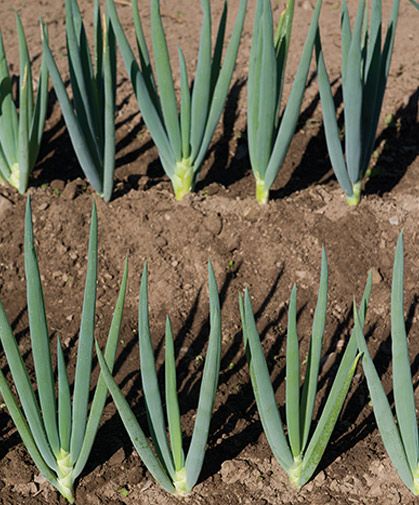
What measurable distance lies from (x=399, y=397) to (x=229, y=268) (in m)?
0.93

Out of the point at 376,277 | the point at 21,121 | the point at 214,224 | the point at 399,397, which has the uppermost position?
Answer: the point at 21,121

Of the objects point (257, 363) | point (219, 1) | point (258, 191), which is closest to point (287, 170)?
point (258, 191)

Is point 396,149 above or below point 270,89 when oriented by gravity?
below

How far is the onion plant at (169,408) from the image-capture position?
1.97m

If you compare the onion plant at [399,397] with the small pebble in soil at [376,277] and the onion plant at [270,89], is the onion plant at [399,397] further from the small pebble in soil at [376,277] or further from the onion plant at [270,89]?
the onion plant at [270,89]

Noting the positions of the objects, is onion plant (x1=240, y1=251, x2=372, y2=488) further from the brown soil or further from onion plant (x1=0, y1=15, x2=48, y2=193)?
onion plant (x1=0, y1=15, x2=48, y2=193)

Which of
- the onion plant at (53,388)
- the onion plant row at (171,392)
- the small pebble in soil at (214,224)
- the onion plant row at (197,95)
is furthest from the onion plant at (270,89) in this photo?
the onion plant at (53,388)

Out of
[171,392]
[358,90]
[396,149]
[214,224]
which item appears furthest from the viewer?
[396,149]

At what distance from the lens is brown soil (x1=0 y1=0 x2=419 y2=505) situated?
2.35 meters

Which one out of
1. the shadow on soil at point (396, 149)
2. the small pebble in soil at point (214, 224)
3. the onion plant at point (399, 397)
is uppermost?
the onion plant at point (399, 397)

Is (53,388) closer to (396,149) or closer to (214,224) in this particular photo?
(214,224)

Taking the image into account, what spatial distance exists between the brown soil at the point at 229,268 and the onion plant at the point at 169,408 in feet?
0.42

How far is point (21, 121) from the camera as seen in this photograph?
2.87m

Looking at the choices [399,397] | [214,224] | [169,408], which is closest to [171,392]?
[169,408]
